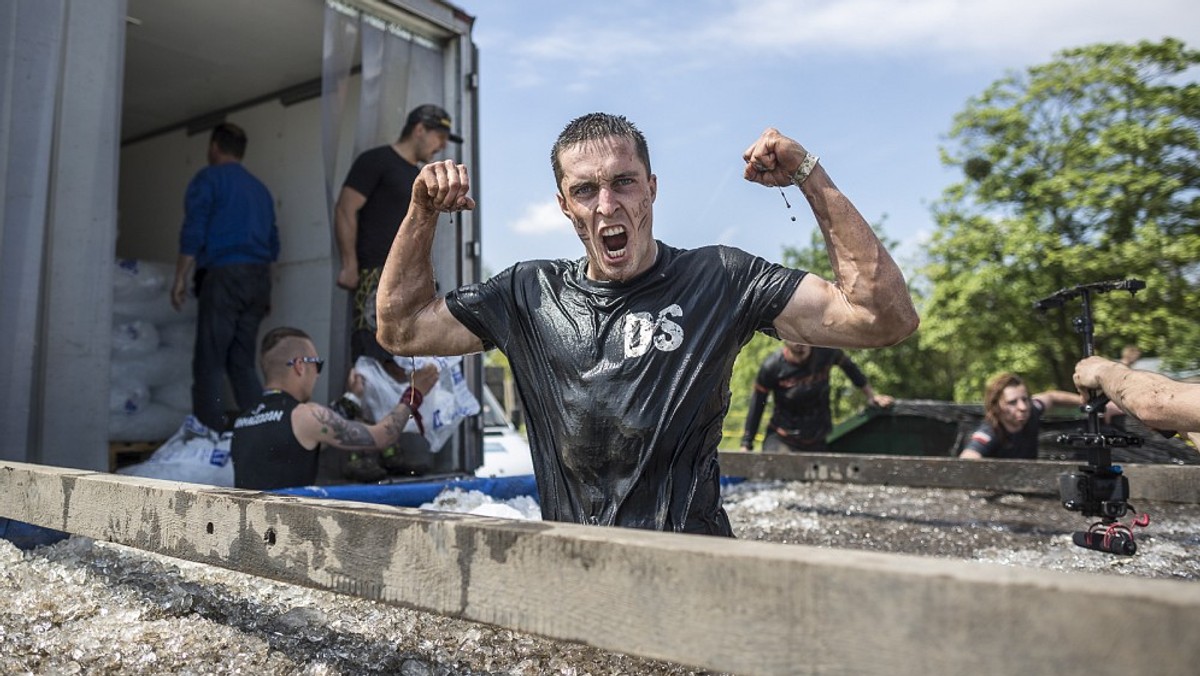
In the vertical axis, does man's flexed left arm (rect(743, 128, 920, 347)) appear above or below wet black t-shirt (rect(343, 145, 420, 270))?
below

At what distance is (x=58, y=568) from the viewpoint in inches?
116

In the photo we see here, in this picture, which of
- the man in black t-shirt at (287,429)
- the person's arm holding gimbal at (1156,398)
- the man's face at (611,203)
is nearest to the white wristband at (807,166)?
the man's face at (611,203)

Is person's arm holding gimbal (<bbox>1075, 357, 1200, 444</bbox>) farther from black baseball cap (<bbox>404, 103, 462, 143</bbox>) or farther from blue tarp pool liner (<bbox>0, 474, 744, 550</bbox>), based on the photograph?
black baseball cap (<bbox>404, 103, 462, 143</bbox>)

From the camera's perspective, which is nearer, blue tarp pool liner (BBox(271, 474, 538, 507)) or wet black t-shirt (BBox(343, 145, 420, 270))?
blue tarp pool liner (BBox(271, 474, 538, 507))

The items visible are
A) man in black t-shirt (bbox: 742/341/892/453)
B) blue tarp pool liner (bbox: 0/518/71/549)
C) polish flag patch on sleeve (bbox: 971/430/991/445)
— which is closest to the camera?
blue tarp pool liner (bbox: 0/518/71/549)

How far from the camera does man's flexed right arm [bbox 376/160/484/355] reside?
7.66ft

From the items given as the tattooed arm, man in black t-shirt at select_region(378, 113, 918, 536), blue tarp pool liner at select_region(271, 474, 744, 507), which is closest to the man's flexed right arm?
man in black t-shirt at select_region(378, 113, 918, 536)

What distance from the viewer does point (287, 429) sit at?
4180 millimetres

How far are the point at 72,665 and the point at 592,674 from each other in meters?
1.26

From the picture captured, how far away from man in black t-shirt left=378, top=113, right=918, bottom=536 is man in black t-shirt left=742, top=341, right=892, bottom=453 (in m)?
5.04

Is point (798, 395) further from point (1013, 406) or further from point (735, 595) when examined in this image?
point (735, 595)

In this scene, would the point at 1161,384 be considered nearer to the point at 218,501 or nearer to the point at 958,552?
the point at 958,552

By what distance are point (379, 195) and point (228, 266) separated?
4.63ft

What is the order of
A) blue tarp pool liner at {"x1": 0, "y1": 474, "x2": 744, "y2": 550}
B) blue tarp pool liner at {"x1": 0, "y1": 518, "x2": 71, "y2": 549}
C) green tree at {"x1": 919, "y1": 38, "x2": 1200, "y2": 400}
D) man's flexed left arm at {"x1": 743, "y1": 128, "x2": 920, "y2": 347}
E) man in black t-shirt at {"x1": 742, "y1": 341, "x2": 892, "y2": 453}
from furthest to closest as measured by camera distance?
green tree at {"x1": 919, "y1": 38, "x2": 1200, "y2": 400}
man in black t-shirt at {"x1": 742, "y1": 341, "x2": 892, "y2": 453}
blue tarp pool liner at {"x1": 0, "y1": 474, "x2": 744, "y2": 550}
blue tarp pool liner at {"x1": 0, "y1": 518, "x2": 71, "y2": 549}
man's flexed left arm at {"x1": 743, "y1": 128, "x2": 920, "y2": 347}
